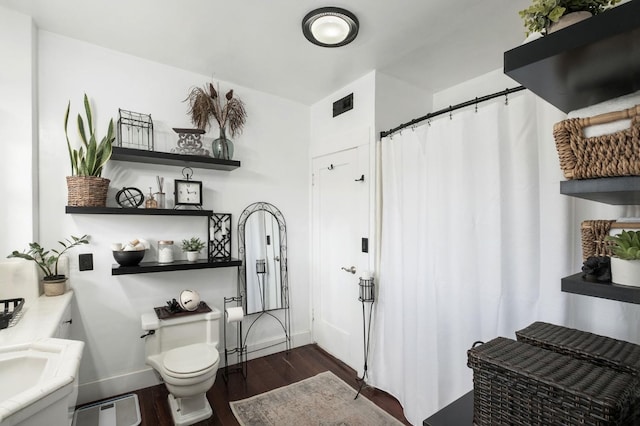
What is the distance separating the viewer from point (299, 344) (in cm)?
327

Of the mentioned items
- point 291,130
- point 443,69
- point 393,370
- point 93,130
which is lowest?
point 393,370

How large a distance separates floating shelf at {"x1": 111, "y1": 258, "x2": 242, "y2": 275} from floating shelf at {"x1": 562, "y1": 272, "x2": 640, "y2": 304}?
2343 millimetres

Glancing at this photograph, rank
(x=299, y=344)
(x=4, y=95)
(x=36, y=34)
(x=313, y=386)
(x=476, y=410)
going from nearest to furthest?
(x=476, y=410) → (x=4, y=95) → (x=36, y=34) → (x=313, y=386) → (x=299, y=344)

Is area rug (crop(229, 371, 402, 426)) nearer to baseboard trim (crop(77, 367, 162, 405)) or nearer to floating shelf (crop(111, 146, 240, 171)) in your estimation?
baseboard trim (crop(77, 367, 162, 405))

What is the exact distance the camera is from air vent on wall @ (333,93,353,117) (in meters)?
2.82

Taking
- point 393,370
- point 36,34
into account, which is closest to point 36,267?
point 36,34

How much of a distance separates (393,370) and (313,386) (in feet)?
2.18

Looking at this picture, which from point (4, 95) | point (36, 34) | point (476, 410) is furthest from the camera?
point (36, 34)

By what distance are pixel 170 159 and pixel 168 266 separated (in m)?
0.83

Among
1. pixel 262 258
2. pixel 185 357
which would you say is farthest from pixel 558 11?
pixel 262 258

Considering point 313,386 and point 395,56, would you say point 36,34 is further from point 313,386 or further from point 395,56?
point 313,386

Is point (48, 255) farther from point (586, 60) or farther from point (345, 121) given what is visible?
point (586, 60)

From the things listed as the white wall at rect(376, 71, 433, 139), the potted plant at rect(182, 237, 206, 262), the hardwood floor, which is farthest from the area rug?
the white wall at rect(376, 71, 433, 139)

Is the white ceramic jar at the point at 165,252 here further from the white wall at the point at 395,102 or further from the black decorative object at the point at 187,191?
the white wall at the point at 395,102
